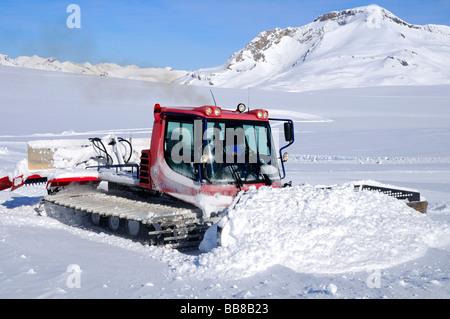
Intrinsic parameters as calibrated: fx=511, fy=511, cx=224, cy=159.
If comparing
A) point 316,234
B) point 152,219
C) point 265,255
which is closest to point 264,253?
point 265,255

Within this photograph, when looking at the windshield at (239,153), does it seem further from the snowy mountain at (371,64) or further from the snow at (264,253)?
the snowy mountain at (371,64)

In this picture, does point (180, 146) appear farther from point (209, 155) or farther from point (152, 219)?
point (152, 219)

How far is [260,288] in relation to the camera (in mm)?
5137

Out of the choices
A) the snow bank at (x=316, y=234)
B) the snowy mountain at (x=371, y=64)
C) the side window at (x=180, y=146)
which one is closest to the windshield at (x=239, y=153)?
the side window at (x=180, y=146)

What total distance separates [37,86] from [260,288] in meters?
52.7

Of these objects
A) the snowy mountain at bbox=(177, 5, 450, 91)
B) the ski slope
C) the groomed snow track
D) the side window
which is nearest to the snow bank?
the ski slope

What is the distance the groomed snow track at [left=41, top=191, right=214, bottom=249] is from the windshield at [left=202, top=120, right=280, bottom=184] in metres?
0.67

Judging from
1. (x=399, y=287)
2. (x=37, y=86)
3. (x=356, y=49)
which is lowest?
(x=399, y=287)

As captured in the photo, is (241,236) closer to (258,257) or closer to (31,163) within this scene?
(258,257)

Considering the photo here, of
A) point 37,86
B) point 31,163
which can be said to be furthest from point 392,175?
point 37,86

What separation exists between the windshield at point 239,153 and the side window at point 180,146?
319 mm

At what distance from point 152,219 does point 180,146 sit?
4.49ft

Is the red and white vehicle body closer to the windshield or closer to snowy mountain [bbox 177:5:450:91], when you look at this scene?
the windshield

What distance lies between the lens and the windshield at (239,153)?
24.7 ft
